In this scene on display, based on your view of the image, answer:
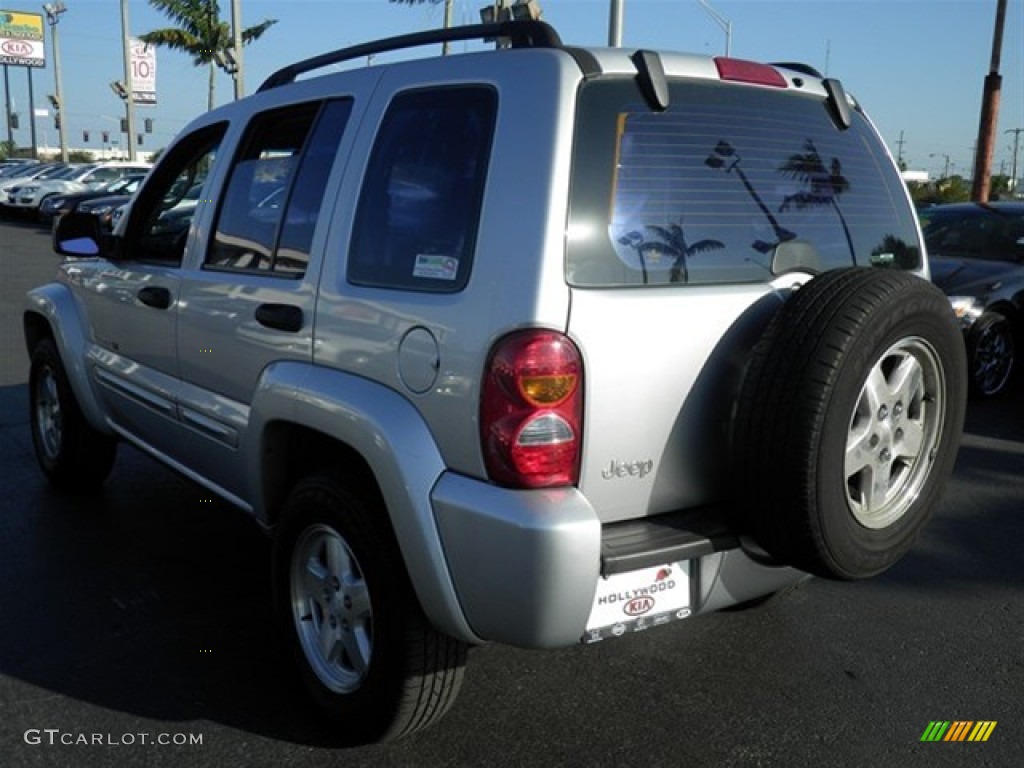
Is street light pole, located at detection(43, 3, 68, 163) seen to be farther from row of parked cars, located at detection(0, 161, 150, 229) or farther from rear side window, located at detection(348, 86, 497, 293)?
rear side window, located at detection(348, 86, 497, 293)

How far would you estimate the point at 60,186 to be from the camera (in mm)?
27438

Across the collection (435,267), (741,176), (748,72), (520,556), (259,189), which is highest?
(748,72)

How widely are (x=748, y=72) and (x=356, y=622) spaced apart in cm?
194

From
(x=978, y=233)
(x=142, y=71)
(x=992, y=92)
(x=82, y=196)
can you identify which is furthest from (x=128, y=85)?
(x=978, y=233)

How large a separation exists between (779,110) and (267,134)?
1729 mm

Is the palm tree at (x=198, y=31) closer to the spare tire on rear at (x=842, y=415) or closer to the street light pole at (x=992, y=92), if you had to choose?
the street light pole at (x=992, y=92)

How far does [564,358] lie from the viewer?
2.36 meters

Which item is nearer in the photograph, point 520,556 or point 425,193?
point 520,556

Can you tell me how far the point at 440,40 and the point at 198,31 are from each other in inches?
1172

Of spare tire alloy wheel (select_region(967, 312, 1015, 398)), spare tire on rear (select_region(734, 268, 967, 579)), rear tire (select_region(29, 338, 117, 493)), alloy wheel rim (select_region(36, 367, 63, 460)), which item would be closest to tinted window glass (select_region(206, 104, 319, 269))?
spare tire on rear (select_region(734, 268, 967, 579))

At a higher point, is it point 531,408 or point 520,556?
point 531,408

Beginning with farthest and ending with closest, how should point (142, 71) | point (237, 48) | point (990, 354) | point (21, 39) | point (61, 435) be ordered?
point (21, 39) < point (142, 71) < point (237, 48) < point (990, 354) < point (61, 435)

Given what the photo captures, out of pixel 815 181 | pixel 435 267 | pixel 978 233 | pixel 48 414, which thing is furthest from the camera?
pixel 978 233

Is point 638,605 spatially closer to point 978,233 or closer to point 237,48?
point 978,233
